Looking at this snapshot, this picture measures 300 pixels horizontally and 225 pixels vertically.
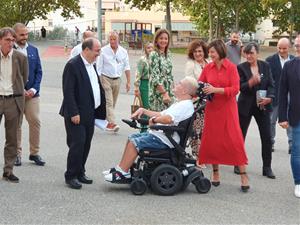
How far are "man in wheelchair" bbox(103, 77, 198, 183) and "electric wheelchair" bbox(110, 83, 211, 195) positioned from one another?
5 cm

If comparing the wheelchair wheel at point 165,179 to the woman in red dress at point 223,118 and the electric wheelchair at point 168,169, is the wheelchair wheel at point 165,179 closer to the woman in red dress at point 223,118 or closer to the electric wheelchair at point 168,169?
the electric wheelchair at point 168,169

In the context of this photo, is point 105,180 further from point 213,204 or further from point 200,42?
point 200,42

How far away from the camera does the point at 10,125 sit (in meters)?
6.79

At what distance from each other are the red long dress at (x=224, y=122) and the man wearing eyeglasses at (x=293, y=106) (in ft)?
1.75

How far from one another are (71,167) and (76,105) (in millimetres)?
739

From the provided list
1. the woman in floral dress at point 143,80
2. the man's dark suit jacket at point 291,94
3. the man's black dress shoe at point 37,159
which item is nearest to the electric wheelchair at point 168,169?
the man's dark suit jacket at point 291,94

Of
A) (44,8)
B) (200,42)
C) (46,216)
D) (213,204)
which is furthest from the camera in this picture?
(44,8)

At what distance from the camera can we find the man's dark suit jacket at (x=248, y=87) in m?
7.36

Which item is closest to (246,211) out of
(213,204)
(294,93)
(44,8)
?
(213,204)

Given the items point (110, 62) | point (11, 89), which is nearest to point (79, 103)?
point (11, 89)

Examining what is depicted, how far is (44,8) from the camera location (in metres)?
58.2

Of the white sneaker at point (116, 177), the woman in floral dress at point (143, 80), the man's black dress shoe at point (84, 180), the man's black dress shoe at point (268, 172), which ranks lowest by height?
the man's black dress shoe at point (268, 172)

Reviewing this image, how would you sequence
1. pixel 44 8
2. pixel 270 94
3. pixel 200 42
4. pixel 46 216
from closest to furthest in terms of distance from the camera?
pixel 46 216
pixel 270 94
pixel 200 42
pixel 44 8

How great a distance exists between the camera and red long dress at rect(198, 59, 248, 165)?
259 inches
